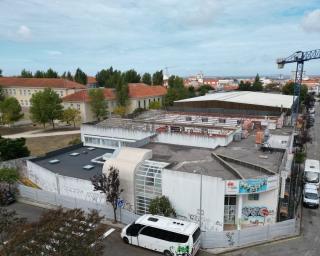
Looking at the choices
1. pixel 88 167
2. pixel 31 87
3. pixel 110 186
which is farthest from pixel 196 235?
pixel 31 87

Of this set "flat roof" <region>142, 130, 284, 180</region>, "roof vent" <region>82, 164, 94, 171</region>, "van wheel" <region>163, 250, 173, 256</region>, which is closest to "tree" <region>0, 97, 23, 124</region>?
"roof vent" <region>82, 164, 94, 171</region>

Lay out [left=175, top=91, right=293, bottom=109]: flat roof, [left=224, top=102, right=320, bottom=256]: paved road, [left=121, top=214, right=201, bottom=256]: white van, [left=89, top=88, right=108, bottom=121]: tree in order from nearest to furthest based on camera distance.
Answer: [left=121, top=214, right=201, bottom=256]: white van < [left=224, top=102, right=320, bottom=256]: paved road < [left=175, top=91, right=293, bottom=109]: flat roof < [left=89, top=88, right=108, bottom=121]: tree

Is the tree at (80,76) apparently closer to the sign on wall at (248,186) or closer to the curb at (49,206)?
the curb at (49,206)

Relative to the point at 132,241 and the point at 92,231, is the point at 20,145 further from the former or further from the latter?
the point at 92,231

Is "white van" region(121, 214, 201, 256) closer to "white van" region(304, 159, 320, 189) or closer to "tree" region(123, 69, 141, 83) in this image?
"white van" region(304, 159, 320, 189)

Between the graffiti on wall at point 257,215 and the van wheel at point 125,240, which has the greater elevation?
the graffiti on wall at point 257,215

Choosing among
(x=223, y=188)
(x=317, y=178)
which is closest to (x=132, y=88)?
(x=317, y=178)

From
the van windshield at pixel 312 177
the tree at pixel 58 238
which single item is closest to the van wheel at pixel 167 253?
the tree at pixel 58 238
